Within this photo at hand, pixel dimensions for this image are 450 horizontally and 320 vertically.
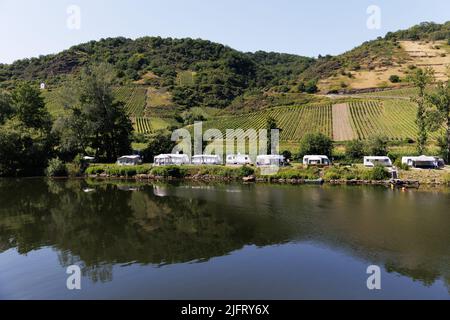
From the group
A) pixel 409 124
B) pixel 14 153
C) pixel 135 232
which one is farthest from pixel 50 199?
pixel 409 124

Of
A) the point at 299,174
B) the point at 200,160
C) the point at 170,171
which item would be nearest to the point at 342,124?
the point at 299,174

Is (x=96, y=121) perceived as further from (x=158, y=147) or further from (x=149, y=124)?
(x=149, y=124)

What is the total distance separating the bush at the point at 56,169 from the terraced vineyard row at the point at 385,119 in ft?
144

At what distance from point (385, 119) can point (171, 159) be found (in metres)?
40.9

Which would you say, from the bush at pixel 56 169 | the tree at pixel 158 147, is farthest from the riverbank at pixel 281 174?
the tree at pixel 158 147

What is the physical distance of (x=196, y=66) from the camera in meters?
146

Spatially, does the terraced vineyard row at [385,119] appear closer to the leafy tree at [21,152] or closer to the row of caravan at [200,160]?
the row of caravan at [200,160]

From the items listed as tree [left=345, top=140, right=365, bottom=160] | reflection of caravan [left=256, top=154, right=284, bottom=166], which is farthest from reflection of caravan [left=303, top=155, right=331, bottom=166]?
tree [left=345, top=140, right=365, bottom=160]

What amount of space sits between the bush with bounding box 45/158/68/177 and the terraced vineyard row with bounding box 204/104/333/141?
29.8 metres

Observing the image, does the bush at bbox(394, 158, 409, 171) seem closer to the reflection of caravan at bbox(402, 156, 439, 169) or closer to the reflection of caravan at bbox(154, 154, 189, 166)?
the reflection of caravan at bbox(402, 156, 439, 169)

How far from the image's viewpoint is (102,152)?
6106 centimetres

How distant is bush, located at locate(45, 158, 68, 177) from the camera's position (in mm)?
54125

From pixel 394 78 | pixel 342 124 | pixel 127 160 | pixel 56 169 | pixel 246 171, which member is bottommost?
pixel 246 171
